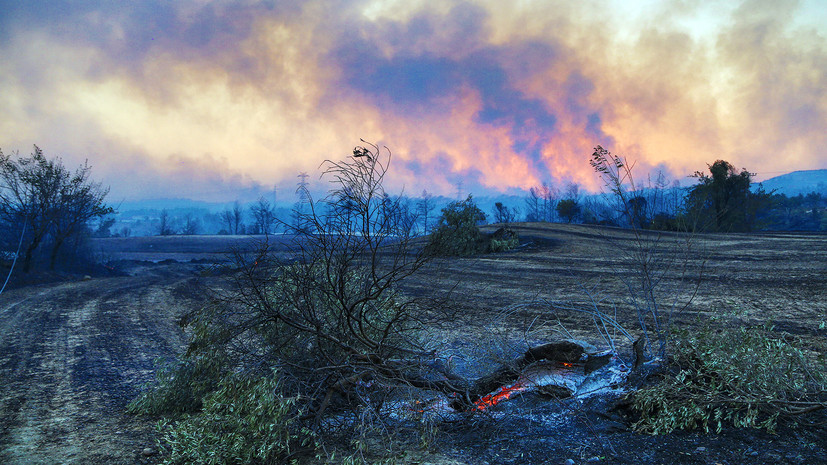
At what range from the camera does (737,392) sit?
500 cm

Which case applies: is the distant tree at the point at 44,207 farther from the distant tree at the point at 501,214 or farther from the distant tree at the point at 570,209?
the distant tree at the point at 570,209

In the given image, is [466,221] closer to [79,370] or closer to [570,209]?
[79,370]

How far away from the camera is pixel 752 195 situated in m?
43.0

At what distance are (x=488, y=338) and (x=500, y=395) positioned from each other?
1.28 metres

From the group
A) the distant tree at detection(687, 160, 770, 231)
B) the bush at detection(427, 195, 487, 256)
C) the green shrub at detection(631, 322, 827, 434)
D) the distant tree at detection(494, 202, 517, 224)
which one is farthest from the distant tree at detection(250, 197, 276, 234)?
the distant tree at detection(687, 160, 770, 231)

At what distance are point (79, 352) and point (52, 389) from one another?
2.87 meters

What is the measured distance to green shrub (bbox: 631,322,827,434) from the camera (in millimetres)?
4863

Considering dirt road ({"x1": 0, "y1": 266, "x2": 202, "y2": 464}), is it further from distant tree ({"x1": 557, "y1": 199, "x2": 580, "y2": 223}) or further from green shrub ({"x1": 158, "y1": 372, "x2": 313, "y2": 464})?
distant tree ({"x1": 557, "y1": 199, "x2": 580, "y2": 223})

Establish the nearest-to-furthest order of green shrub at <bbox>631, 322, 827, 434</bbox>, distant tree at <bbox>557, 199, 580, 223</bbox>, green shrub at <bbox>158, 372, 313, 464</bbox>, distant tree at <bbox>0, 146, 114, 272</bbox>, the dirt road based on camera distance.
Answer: green shrub at <bbox>158, 372, 313, 464</bbox>
green shrub at <bbox>631, 322, 827, 434</bbox>
the dirt road
distant tree at <bbox>0, 146, 114, 272</bbox>
distant tree at <bbox>557, 199, 580, 223</bbox>

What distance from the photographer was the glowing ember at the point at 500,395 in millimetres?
6084

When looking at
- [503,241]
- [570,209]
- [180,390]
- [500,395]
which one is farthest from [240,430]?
[570,209]

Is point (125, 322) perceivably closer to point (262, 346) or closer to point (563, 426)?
point (262, 346)

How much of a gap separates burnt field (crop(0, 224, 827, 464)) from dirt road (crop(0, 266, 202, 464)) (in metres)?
0.03

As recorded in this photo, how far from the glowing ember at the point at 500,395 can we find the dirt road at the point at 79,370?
12.9 ft
